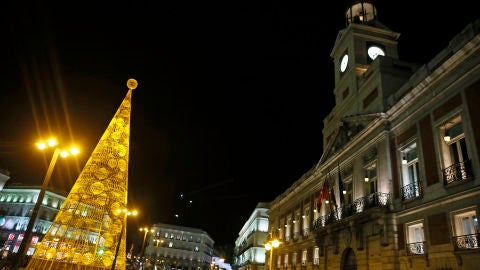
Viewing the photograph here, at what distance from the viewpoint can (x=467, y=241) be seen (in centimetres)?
1266

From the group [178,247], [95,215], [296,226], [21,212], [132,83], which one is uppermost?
[132,83]

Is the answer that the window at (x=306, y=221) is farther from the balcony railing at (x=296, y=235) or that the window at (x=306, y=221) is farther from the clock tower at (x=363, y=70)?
the clock tower at (x=363, y=70)

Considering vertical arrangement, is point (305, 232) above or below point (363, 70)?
below

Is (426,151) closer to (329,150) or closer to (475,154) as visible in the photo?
(475,154)

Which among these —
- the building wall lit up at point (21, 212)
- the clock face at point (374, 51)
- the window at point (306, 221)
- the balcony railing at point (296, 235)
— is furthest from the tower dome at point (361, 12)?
the building wall lit up at point (21, 212)

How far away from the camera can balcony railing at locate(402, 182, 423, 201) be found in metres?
16.0

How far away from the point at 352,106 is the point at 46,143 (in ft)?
67.6

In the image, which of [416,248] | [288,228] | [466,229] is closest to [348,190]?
[416,248]

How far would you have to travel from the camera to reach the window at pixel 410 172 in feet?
54.4

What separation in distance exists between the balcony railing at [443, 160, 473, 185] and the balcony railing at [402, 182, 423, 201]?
71.6 inches

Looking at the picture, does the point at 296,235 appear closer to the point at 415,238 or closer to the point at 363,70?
the point at 363,70

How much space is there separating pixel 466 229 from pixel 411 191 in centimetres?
351

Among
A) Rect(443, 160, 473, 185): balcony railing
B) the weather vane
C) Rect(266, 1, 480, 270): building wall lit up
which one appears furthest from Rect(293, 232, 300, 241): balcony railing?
the weather vane

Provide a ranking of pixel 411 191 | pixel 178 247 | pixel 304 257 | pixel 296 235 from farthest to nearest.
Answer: pixel 178 247, pixel 296 235, pixel 304 257, pixel 411 191
